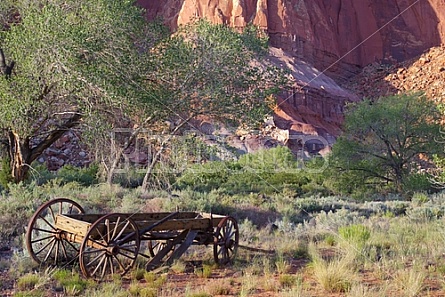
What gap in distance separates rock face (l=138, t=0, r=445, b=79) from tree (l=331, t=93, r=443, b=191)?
31908 millimetres

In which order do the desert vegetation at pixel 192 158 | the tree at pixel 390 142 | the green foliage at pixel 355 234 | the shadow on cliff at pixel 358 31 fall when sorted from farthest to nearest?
the shadow on cliff at pixel 358 31
the tree at pixel 390 142
the green foliage at pixel 355 234
the desert vegetation at pixel 192 158

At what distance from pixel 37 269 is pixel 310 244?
13.8 ft

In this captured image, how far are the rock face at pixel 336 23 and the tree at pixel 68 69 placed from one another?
40.7 meters

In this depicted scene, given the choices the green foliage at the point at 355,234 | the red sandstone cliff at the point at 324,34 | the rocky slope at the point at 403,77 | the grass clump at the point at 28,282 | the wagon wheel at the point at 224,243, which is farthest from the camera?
the rocky slope at the point at 403,77

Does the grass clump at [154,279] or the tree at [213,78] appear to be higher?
the tree at [213,78]

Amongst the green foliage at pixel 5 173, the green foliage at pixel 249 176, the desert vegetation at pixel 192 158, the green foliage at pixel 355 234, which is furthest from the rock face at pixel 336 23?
the green foliage at pixel 355 234

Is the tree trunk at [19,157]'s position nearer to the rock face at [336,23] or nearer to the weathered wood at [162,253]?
the weathered wood at [162,253]

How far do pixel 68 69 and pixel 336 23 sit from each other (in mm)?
57508

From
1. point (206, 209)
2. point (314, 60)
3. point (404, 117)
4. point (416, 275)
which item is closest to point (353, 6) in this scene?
point (314, 60)

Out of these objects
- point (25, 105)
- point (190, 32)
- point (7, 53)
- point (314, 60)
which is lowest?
point (25, 105)

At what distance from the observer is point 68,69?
10.3 m

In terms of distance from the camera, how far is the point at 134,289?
5.57 m

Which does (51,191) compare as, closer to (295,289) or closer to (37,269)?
(37,269)

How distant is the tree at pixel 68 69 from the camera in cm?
1060
